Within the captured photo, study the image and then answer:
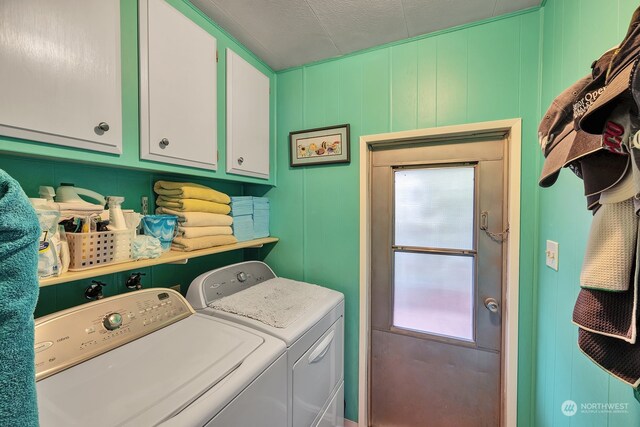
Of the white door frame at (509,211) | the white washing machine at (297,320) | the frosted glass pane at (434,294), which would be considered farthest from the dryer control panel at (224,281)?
the white door frame at (509,211)

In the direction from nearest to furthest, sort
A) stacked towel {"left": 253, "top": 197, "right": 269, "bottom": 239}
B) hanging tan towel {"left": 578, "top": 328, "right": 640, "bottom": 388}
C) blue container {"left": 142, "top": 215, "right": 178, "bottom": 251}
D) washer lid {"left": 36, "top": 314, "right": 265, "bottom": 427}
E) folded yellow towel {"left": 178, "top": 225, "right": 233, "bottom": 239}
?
1. hanging tan towel {"left": 578, "top": 328, "right": 640, "bottom": 388}
2. washer lid {"left": 36, "top": 314, "right": 265, "bottom": 427}
3. blue container {"left": 142, "top": 215, "right": 178, "bottom": 251}
4. folded yellow towel {"left": 178, "top": 225, "right": 233, "bottom": 239}
5. stacked towel {"left": 253, "top": 197, "right": 269, "bottom": 239}

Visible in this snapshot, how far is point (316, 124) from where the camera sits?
174cm

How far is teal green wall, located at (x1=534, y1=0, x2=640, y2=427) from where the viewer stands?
2.36ft

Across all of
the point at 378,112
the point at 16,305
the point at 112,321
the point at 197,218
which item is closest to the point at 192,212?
the point at 197,218

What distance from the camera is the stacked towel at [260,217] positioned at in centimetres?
178

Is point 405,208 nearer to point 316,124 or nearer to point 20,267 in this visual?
point 316,124

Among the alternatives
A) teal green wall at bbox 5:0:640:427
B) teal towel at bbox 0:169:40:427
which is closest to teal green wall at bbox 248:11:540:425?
teal green wall at bbox 5:0:640:427

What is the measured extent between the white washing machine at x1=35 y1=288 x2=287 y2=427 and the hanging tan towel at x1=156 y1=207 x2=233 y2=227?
14.4 inches

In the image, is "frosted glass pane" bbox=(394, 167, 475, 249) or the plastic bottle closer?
the plastic bottle

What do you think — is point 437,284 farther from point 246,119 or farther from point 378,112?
point 246,119

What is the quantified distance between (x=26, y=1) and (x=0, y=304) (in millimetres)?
946

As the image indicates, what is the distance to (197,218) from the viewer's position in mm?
1341

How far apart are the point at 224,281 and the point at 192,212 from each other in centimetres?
43

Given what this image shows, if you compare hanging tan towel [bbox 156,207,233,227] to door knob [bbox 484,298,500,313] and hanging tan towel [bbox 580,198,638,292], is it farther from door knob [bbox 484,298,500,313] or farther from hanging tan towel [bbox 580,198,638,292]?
door knob [bbox 484,298,500,313]
